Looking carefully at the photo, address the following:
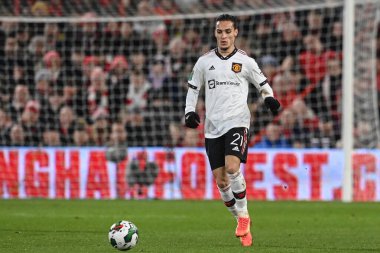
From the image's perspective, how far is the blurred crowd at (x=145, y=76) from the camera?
1875cm

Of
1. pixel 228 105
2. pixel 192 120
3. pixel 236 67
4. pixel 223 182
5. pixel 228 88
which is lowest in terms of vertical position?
A: pixel 223 182

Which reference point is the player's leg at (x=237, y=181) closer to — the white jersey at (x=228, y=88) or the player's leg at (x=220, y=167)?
the player's leg at (x=220, y=167)

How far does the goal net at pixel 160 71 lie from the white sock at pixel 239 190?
27.5 ft

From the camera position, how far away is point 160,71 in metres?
19.5

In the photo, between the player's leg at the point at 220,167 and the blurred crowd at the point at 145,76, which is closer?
the player's leg at the point at 220,167

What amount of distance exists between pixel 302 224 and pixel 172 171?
5.93 m

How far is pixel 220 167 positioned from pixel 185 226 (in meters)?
2.38

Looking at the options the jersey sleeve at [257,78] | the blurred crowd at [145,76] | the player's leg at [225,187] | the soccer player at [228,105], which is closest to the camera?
the soccer player at [228,105]

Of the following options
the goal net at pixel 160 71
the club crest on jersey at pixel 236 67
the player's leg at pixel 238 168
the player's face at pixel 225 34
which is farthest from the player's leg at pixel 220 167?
the goal net at pixel 160 71

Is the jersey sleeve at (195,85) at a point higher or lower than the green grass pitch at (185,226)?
higher

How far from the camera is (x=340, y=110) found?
1881cm

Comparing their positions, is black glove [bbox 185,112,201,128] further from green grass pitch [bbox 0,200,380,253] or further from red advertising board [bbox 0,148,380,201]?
red advertising board [bbox 0,148,380,201]

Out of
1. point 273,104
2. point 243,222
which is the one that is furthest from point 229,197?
point 273,104

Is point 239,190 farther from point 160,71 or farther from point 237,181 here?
point 160,71
